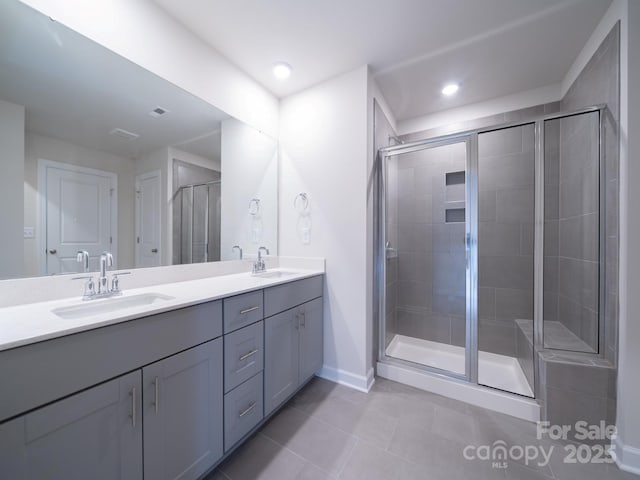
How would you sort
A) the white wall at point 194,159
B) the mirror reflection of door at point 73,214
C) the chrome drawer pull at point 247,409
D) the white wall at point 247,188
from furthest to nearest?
the white wall at point 247,188 < the white wall at point 194,159 < the chrome drawer pull at point 247,409 < the mirror reflection of door at point 73,214

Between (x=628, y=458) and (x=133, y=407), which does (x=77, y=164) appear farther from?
(x=628, y=458)

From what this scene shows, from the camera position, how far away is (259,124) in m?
2.11

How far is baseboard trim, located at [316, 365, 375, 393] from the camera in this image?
1.86 metres

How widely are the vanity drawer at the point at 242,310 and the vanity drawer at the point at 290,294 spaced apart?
0.22 feet

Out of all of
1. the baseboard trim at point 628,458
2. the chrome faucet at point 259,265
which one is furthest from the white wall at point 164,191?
the baseboard trim at point 628,458

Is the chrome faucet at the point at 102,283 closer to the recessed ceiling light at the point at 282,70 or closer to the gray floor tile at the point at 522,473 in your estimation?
the recessed ceiling light at the point at 282,70

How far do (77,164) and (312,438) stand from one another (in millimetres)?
1960

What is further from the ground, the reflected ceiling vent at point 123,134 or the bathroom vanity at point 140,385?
the reflected ceiling vent at point 123,134

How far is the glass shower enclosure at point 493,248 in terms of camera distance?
5.46ft

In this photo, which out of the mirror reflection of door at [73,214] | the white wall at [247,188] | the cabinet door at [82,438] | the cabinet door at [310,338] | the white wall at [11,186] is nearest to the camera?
the cabinet door at [82,438]

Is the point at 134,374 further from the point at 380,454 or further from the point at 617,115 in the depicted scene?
the point at 617,115

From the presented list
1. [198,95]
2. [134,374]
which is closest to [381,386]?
[134,374]

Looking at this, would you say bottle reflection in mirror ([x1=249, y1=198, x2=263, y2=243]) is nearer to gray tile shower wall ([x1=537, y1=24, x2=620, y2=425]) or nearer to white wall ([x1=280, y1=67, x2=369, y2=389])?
white wall ([x1=280, y1=67, x2=369, y2=389])

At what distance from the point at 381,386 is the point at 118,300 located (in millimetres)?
1872
